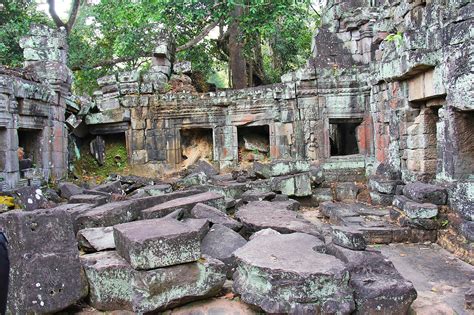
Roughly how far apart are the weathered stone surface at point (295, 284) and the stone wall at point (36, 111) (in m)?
6.80

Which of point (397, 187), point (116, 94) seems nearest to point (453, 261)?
point (397, 187)

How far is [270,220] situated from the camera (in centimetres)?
585

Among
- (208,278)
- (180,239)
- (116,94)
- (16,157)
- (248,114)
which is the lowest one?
(208,278)

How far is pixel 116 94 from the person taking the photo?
12773mm

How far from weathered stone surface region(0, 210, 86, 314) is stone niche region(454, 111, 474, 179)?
5380 mm

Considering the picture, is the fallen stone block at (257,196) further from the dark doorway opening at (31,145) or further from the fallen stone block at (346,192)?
the dark doorway opening at (31,145)

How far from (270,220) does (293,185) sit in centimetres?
307

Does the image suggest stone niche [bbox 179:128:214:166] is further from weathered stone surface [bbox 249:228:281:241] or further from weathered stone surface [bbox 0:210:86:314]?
weathered stone surface [bbox 0:210:86:314]

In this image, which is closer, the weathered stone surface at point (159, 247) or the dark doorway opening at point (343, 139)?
the weathered stone surface at point (159, 247)

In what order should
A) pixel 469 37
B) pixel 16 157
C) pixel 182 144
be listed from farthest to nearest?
pixel 182 144, pixel 16 157, pixel 469 37

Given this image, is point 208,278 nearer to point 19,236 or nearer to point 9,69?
point 19,236

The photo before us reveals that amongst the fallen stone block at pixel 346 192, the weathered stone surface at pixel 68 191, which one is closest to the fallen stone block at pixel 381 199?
the fallen stone block at pixel 346 192

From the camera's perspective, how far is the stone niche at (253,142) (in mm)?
13000

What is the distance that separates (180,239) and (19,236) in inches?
59.6
